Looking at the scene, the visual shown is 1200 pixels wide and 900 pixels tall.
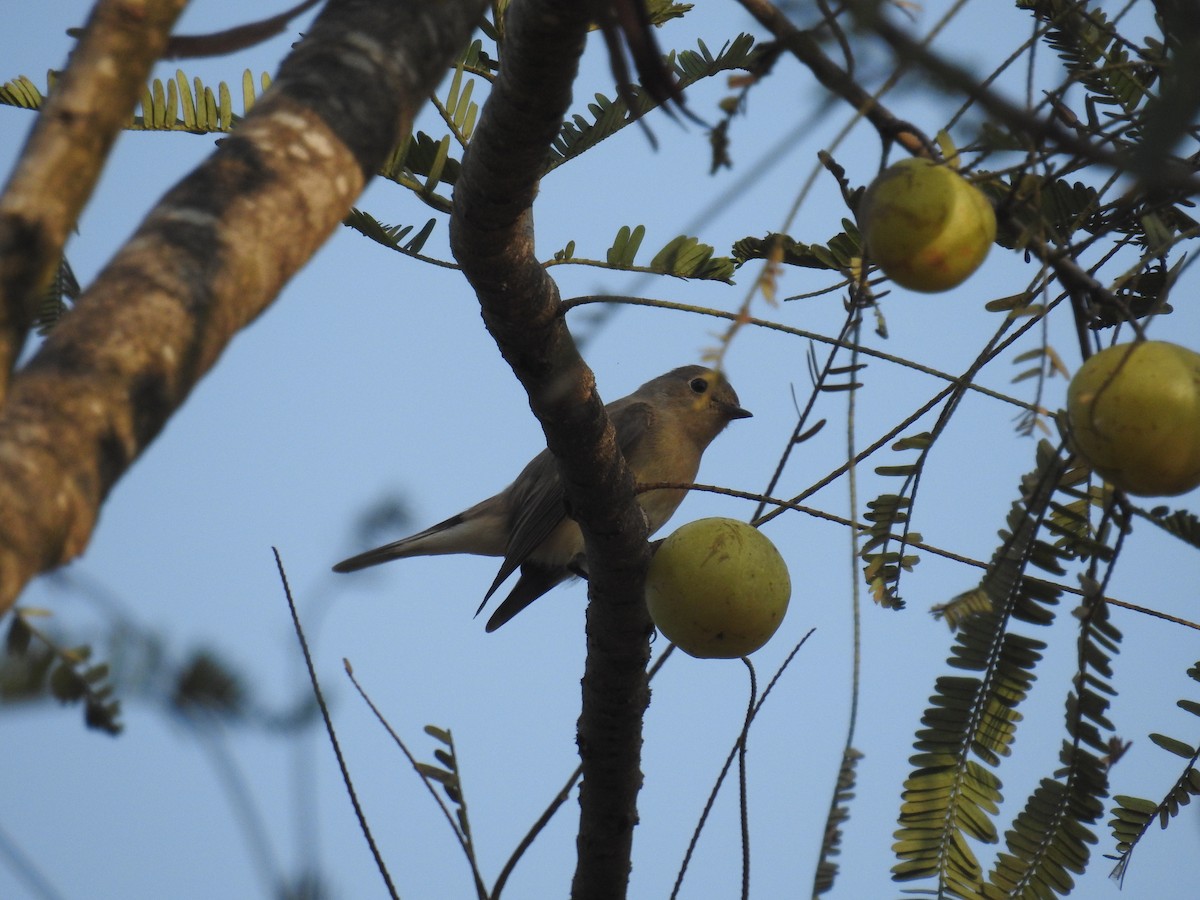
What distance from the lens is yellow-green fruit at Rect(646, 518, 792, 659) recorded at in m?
2.57

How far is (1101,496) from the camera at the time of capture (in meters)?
2.15

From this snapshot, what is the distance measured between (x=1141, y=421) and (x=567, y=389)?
1.88 meters

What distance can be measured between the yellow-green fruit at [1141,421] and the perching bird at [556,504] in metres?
3.86

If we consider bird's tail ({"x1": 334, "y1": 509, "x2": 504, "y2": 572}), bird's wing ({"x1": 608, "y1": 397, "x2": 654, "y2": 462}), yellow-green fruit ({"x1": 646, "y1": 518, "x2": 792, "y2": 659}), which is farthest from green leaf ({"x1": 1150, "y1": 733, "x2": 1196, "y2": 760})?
bird's tail ({"x1": 334, "y1": 509, "x2": 504, "y2": 572})

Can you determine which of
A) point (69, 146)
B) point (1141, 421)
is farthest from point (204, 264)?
point (1141, 421)

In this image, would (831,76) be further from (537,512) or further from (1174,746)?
(537,512)

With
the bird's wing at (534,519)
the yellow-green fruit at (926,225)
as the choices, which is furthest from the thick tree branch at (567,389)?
the bird's wing at (534,519)

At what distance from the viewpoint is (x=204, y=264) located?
3.87 ft

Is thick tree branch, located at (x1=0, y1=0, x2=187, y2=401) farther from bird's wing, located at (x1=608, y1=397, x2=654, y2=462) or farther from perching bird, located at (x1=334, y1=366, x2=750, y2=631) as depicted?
bird's wing, located at (x1=608, y1=397, x2=654, y2=462)

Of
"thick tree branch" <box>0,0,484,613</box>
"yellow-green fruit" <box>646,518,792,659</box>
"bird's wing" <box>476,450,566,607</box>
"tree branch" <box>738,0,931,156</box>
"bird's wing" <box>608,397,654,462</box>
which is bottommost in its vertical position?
"thick tree branch" <box>0,0,484,613</box>

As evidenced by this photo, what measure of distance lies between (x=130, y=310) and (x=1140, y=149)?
902mm

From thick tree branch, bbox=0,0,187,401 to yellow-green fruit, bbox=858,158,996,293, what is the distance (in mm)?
1001

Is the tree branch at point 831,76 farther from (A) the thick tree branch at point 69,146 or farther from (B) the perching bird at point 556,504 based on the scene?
(B) the perching bird at point 556,504

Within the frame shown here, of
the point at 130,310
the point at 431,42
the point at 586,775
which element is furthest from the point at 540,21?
the point at 586,775
